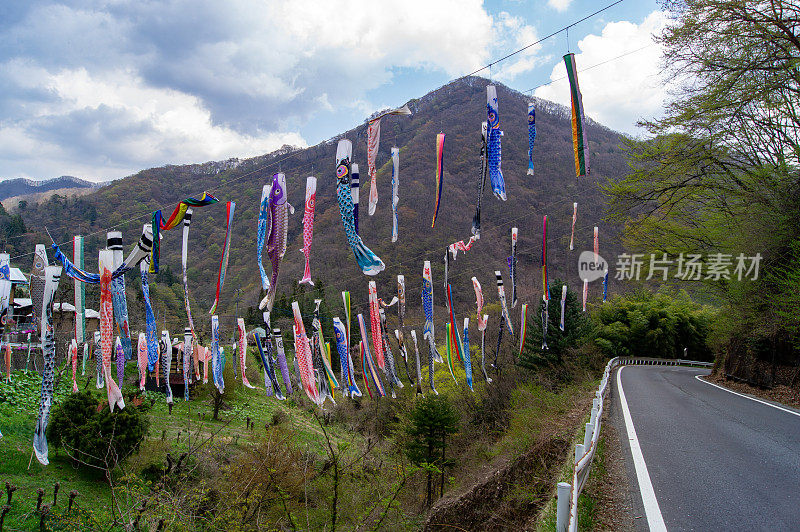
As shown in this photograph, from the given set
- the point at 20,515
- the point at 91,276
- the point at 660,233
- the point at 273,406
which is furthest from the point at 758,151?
the point at 273,406

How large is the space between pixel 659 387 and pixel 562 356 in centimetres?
581

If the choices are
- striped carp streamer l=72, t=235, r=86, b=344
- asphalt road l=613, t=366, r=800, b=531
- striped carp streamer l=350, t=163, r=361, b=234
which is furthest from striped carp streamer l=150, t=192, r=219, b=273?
asphalt road l=613, t=366, r=800, b=531

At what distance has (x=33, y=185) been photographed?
380 ft

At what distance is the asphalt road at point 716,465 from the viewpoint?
12.0 ft

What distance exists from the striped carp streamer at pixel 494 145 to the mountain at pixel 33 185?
138 meters

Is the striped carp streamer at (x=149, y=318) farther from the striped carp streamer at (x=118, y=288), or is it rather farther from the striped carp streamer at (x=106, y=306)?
the striped carp streamer at (x=106, y=306)

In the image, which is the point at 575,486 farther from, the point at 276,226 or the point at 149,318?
the point at 149,318

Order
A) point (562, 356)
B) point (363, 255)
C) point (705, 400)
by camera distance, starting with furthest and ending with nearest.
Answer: point (562, 356) < point (705, 400) < point (363, 255)

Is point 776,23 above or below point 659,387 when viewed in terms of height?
above

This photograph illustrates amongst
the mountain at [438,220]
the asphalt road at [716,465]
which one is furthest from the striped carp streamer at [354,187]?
the mountain at [438,220]

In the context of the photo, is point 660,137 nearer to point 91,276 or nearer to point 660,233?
point 660,233

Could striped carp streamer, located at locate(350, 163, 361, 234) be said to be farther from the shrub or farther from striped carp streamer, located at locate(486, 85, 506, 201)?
the shrub

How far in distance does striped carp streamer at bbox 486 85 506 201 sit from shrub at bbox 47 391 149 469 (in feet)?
34.0

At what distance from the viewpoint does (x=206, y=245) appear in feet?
114
